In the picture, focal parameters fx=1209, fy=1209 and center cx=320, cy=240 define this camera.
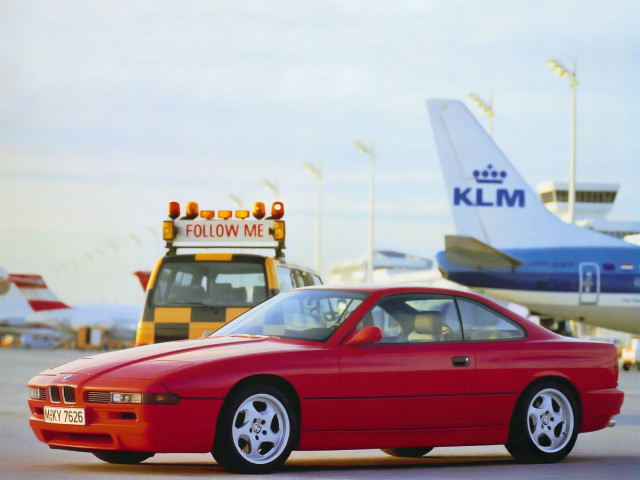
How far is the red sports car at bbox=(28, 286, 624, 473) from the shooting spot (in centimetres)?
788

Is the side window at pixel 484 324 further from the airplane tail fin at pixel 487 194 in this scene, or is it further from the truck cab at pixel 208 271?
the airplane tail fin at pixel 487 194

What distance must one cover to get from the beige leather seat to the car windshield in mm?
450

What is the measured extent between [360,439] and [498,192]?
2224 centimetres

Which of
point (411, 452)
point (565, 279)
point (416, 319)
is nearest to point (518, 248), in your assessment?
point (565, 279)

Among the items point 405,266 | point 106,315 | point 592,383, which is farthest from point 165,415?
point 405,266

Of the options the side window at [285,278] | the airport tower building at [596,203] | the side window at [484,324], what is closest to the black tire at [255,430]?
the side window at [484,324]

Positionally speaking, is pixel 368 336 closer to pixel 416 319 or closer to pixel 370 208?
pixel 416 319

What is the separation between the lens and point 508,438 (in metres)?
9.10

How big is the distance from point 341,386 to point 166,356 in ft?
4.01

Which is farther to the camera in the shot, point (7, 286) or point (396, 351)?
point (7, 286)

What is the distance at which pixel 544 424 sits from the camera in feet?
30.3

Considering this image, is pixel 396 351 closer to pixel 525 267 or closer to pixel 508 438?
pixel 508 438

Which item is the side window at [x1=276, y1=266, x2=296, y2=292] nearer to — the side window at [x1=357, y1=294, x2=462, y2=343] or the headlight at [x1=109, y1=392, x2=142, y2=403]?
the side window at [x1=357, y1=294, x2=462, y2=343]

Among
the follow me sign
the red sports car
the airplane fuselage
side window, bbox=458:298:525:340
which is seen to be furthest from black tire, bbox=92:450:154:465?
the follow me sign
